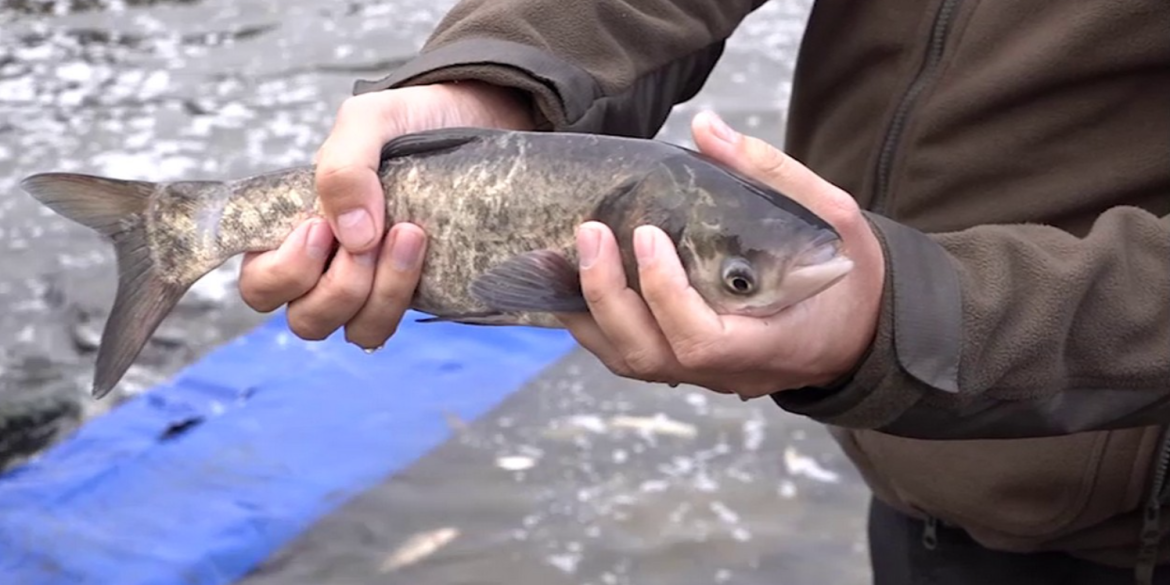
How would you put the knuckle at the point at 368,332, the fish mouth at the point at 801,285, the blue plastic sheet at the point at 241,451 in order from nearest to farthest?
the fish mouth at the point at 801,285 → the knuckle at the point at 368,332 → the blue plastic sheet at the point at 241,451

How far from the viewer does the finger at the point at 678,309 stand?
157cm

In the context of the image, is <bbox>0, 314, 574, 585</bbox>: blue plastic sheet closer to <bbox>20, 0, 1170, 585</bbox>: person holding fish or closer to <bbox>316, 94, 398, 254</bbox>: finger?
<bbox>20, 0, 1170, 585</bbox>: person holding fish

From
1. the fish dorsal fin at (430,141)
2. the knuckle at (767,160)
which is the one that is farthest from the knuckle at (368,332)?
the knuckle at (767,160)

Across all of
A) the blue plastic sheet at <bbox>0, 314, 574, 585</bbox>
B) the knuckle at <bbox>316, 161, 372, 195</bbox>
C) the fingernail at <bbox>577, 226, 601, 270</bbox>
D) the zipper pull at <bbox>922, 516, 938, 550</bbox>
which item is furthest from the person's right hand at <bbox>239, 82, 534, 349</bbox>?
the blue plastic sheet at <bbox>0, 314, 574, 585</bbox>

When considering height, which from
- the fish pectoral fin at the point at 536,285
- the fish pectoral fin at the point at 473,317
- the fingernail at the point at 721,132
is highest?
the fingernail at the point at 721,132

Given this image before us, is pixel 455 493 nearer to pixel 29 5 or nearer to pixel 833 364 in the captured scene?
pixel 833 364

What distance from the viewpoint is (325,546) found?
3.82m

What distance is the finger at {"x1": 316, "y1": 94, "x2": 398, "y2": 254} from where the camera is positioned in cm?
184

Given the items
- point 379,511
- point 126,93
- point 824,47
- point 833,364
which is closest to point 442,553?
point 379,511

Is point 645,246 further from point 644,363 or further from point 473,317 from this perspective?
point 473,317

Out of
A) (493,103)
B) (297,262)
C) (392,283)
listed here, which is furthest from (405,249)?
(493,103)

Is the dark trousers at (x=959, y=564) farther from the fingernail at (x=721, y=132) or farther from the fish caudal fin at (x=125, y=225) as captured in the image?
the fish caudal fin at (x=125, y=225)

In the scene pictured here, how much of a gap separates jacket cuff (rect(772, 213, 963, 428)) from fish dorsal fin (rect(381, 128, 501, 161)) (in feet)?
1.79

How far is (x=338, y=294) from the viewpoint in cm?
188
